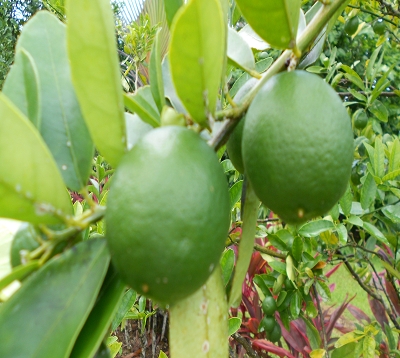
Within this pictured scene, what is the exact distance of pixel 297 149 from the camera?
409 millimetres

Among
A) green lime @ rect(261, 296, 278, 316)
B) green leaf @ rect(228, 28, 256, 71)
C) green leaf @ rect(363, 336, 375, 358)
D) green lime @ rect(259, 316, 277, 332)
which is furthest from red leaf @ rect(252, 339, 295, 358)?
green leaf @ rect(228, 28, 256, 71)

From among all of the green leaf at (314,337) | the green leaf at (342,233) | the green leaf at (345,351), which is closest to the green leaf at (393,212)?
the green leaf at (342,233)

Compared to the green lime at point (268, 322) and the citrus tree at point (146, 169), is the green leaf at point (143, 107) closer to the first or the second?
the citrus tree at point (146, 169)

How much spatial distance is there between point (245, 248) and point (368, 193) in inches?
30.9

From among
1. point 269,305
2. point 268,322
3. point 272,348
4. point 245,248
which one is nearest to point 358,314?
point 272,348

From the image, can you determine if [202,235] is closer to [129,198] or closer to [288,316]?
[129,198]

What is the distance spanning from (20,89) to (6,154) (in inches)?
4.1

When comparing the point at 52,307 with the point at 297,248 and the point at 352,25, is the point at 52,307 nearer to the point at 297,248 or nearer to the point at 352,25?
the point at 297,248

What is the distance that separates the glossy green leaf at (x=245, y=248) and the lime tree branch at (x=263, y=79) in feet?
0.29

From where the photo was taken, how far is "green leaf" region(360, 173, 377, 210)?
1135 mm

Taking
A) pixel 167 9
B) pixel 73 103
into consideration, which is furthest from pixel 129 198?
pixel 167 9

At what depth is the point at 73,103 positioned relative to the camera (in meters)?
0.44

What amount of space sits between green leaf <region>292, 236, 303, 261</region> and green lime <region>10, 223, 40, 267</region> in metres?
0.86

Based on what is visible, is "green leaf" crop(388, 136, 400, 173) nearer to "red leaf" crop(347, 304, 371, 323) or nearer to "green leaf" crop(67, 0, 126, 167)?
"green leaf" crop(67, 0, 126, 167)
